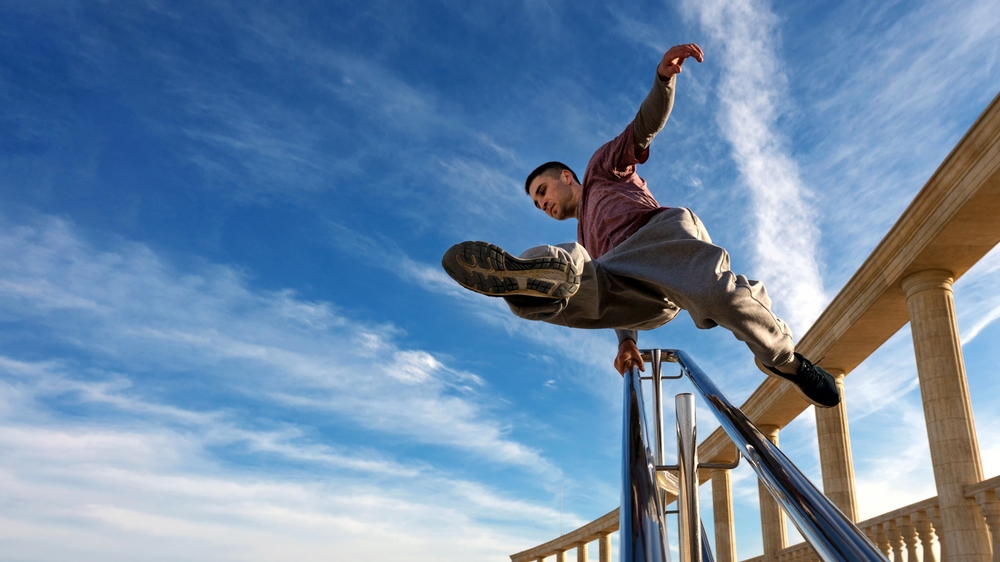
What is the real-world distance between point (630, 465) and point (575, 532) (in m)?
16.1

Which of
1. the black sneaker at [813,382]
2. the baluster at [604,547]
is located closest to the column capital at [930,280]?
the black sneaker at [813,382]

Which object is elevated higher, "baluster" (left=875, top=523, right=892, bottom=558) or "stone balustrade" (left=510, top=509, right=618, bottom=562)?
"stone balustrade" (left=510, top=509, right=618, bottom=562)

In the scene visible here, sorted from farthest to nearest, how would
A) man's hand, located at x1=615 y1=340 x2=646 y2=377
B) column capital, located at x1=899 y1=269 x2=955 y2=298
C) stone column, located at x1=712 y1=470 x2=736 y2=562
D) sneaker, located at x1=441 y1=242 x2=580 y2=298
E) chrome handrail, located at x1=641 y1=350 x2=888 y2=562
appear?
stone column, located at x1=712 y1=470 x2=736 y2=562 → column capital, located at x1=899 y1=269 x2=955 y2=298 → man's hand, located at x1=615 y1=340 x2=646 y2=377 → sneaker, located at x1=441 y1=242 x2=580 y2=298 → chrome handrail, located at x1=641 y1=350 x2=888 y2=562

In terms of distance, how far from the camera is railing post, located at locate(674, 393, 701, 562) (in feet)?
6.48

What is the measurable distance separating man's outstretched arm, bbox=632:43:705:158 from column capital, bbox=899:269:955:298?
267 inches

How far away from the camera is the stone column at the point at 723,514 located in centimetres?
1373

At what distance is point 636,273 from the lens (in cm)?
213

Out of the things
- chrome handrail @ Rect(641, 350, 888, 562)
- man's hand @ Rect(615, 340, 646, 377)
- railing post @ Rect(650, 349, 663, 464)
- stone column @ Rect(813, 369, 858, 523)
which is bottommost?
chrome handrail @ Rect(641, 350, 888, 562)

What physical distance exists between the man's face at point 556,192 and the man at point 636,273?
0.27 m

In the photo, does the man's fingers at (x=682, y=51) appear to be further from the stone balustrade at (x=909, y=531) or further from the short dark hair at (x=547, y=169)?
the stone balustrade at (x=909, y=531)

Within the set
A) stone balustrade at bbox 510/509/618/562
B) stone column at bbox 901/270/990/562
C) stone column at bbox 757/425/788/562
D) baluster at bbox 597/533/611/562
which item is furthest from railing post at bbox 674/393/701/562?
baluster at bbox 597/533/611/562

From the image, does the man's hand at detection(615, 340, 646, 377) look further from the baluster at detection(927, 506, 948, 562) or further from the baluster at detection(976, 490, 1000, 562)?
the baluster at detection(927, 506, 948, 562)

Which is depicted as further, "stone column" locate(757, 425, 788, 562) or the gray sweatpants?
"stone column" locate(757, 425, 788, 562)

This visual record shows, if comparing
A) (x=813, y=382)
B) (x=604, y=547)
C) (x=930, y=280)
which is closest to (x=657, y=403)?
(x=813, y=382)
